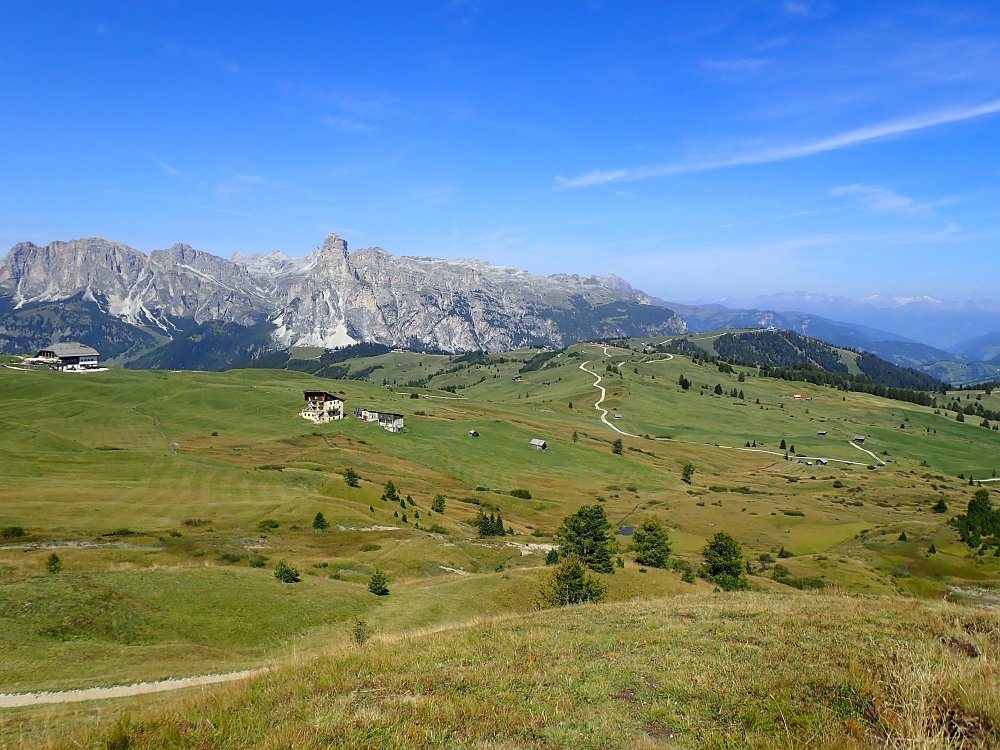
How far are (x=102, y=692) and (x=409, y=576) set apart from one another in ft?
114

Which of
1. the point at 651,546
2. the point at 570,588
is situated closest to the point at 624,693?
the point at 570,588

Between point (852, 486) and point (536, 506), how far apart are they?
346 feet

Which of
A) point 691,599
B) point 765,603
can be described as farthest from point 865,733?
point 691,599

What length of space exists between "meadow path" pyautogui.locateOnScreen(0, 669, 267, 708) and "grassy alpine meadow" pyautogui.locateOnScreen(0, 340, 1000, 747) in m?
1.29

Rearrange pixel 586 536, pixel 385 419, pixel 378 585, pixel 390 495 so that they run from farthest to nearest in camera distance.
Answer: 1. pixel 385 419
2. pixel 390 495
3. pixel 586 536
4. pixel 378 585

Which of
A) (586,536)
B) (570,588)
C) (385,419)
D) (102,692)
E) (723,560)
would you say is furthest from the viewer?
(385,419)

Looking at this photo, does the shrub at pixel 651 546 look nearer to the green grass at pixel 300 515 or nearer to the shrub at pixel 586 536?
the shrub at pixel 586 536

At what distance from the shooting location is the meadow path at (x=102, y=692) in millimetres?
20000

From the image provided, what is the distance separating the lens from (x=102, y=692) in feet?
70.3

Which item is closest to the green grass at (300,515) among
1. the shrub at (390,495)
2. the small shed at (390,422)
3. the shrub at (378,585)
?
the shrub at (378,585)

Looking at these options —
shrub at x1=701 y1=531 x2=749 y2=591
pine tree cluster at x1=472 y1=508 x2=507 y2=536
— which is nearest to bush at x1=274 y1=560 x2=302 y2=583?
shrub at x1=701 y1=531 x2=749 y2=591

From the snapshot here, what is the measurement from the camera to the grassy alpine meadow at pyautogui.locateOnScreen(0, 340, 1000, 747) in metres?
12.1

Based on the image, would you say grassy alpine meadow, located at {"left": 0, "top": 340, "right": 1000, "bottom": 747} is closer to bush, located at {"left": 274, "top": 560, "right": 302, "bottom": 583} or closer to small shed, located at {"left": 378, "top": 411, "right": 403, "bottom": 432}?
bush, located at {"left": 274, "top": 560, "right": 302, "bottom": 583}

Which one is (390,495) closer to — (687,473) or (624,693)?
(624,693)
